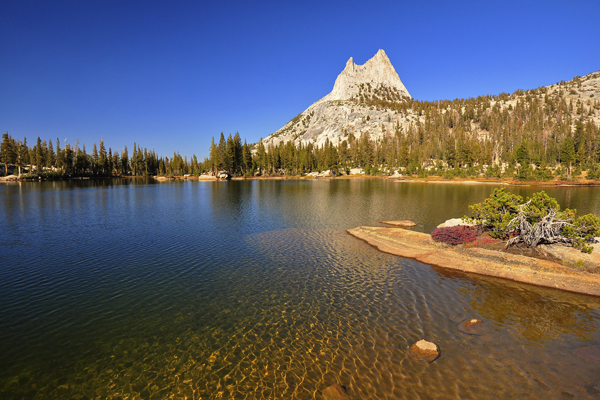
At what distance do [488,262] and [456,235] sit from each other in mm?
5917

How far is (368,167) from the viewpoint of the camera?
573 ft

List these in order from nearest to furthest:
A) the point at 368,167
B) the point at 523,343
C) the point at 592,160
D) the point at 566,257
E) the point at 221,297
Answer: the point at 523,343 < the point at 221,297 < the point at 566,257 < the point at 592,160 < the point at 368,167

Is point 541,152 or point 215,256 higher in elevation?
point 541,152

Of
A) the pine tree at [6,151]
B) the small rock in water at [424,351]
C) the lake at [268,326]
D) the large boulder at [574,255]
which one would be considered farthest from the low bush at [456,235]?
the pine tree at [6,151]

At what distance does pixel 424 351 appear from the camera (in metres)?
12.2

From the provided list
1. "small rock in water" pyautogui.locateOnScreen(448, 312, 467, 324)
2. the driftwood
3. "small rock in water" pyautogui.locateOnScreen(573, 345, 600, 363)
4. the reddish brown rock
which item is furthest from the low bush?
"small rock in water" pyautogui.locateOnScreen(573, 345, 600, 363)

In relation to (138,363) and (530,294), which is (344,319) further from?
(530,294)

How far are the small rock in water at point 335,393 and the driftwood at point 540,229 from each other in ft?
70.8

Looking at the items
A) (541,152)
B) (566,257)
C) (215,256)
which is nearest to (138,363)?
(215,256)

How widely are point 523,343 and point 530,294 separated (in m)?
7.01

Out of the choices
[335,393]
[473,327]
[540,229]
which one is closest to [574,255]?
[540,229]

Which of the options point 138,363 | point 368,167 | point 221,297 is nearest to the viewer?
point 138,363

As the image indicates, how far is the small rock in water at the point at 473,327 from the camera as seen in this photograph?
45.9ft

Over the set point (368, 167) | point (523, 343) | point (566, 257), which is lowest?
point (523, 343)
